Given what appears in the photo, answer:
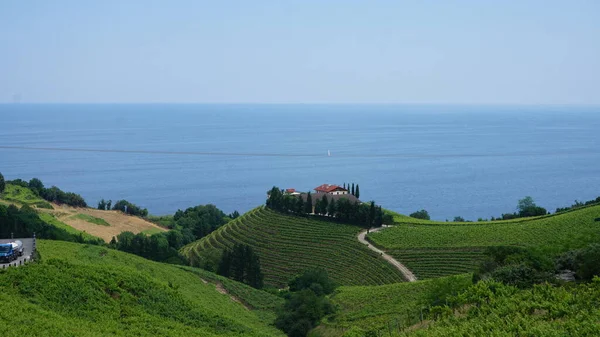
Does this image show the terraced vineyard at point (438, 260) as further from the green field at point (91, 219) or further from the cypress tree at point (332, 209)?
the green field at point (91, 219)

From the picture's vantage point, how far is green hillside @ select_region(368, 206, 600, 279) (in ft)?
147

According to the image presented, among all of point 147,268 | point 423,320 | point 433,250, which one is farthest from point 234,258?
point 423,320

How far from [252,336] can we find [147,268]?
9700mm

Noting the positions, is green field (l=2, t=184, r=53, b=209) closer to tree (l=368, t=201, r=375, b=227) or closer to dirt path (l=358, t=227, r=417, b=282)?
tree (l=368, t=201, r=375, b=227)

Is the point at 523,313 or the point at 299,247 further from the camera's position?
the point at 299,247

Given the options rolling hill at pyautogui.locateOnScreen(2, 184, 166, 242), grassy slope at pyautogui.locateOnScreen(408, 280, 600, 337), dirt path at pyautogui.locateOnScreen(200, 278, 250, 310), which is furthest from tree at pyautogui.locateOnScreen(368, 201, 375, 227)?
grassy slope at pyautogui.locateOnScreen(408, 280, 600, 337)

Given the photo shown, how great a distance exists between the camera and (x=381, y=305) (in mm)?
29094

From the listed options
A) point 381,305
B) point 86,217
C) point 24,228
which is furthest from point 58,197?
point 381,305

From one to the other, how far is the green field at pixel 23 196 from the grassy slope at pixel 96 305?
54.8 m

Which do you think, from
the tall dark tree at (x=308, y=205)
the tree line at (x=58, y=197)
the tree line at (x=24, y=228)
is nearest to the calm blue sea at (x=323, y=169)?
the tree line at (x=58, y=197)

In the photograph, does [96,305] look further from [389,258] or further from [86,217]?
[86,217]

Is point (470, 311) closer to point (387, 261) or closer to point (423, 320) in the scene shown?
point (423, 320)

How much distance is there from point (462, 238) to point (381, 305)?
22.6 metres

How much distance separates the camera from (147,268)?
29.7 m
